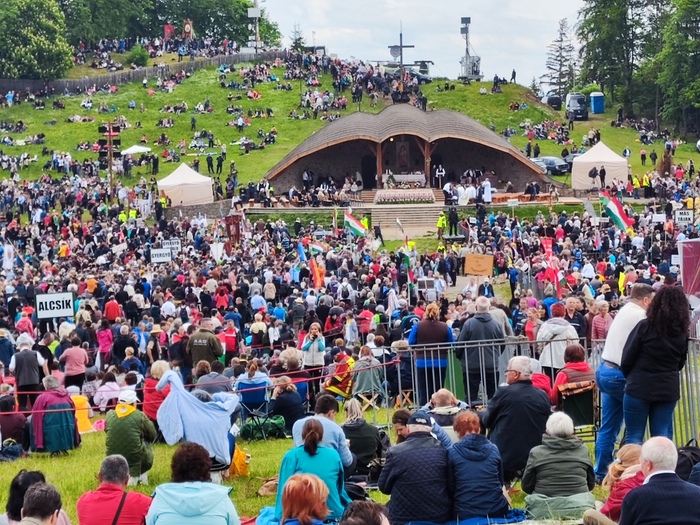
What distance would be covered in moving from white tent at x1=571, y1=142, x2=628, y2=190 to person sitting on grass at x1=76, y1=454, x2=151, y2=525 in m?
43.1

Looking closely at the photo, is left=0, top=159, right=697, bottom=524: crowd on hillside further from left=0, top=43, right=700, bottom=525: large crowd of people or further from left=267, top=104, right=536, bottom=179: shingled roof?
left=267, top=104, right=536, bottom=179: shingled roof

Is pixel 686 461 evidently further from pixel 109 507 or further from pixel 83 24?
pixel 83 24

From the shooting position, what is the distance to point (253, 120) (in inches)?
2601

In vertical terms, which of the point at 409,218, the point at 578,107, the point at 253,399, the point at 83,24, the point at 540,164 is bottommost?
the point at 253,399

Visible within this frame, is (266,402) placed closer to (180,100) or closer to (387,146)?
(387,146)

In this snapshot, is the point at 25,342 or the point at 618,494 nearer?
the point at 618,494

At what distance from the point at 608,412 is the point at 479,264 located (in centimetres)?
1583

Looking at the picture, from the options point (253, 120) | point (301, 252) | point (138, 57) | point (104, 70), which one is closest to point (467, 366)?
point (301, 252)

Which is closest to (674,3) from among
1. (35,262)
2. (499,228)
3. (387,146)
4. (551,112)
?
(551,112)

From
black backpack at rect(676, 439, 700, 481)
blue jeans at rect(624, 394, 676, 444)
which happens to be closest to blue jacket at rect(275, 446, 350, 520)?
blue jeans at rect(624, 394, 676, 444)

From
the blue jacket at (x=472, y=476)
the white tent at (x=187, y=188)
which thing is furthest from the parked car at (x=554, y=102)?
the blue jacket at (x=472, y=476)

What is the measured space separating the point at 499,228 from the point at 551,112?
1273 inches

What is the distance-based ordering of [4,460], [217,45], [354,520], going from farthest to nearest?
[217,45] < [4,460] < [354,520]

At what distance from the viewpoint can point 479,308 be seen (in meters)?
13.7
